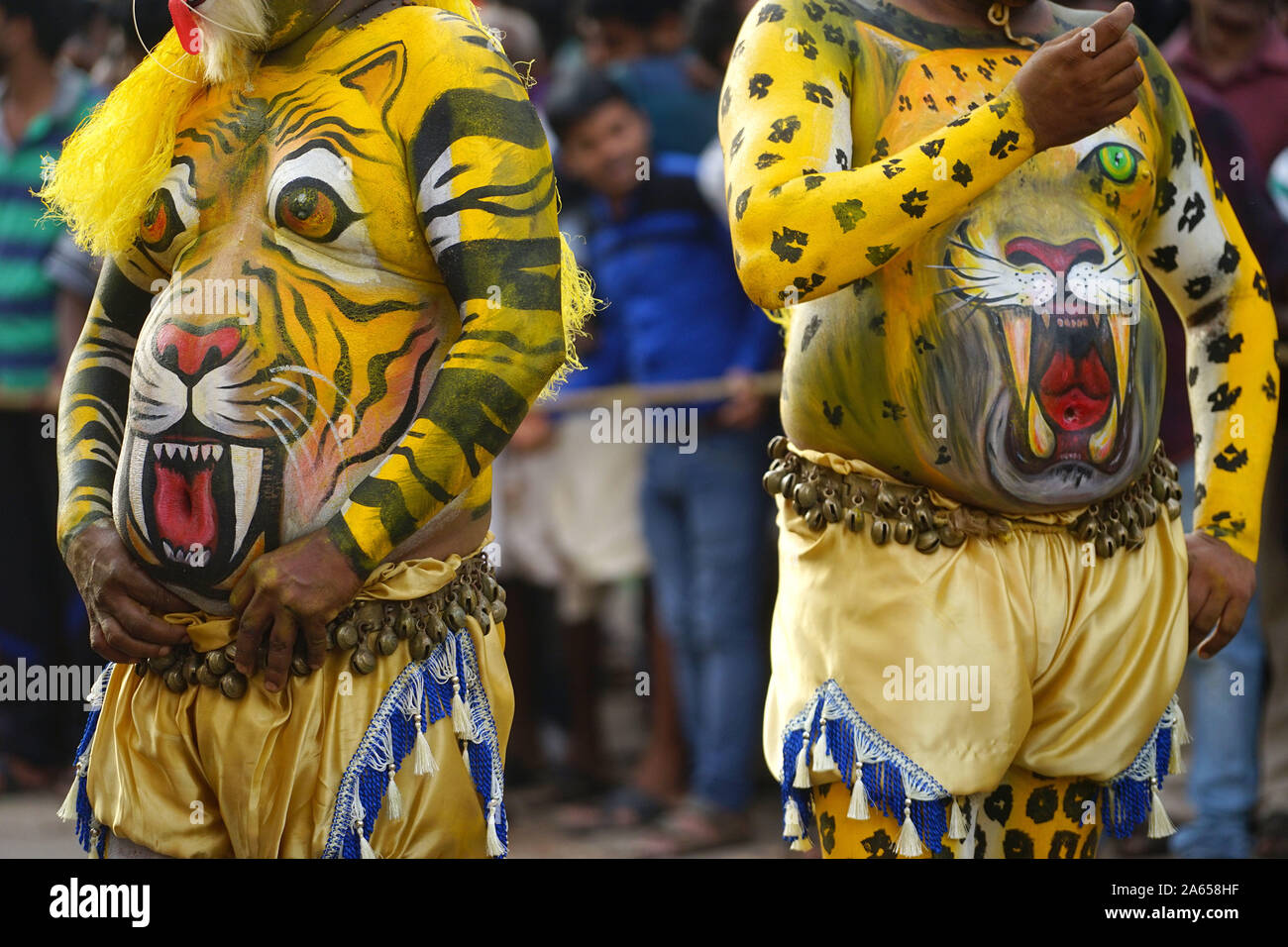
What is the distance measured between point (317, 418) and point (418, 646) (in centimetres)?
36

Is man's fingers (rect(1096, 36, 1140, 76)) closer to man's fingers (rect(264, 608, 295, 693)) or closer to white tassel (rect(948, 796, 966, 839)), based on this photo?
white tassel (rect(948, 796, 966, 839))

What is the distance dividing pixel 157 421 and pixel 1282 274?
10.5ft

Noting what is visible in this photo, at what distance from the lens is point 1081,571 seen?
8.87ft

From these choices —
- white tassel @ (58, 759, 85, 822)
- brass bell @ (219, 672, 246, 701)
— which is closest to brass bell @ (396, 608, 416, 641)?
brass bell @ (219, 672, 246, 701)

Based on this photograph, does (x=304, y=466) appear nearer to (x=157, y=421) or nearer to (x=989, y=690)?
(x=157, y=421)

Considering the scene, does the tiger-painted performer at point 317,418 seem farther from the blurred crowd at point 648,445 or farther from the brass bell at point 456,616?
the blurred crowd at point 648,445

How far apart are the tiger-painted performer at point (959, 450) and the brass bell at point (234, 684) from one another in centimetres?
87

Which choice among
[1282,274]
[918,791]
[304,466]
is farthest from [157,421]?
[1282,274]

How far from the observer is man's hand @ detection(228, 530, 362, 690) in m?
2.30

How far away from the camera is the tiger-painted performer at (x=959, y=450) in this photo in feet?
8.43

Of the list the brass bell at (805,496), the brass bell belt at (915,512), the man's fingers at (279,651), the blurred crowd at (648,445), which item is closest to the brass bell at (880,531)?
the brass bell belt at (915,512)

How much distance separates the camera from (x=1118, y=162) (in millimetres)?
2707

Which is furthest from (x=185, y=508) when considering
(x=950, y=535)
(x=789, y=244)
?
(x=950, y=535)

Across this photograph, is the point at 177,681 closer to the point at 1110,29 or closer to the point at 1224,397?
the point at 1110,29
